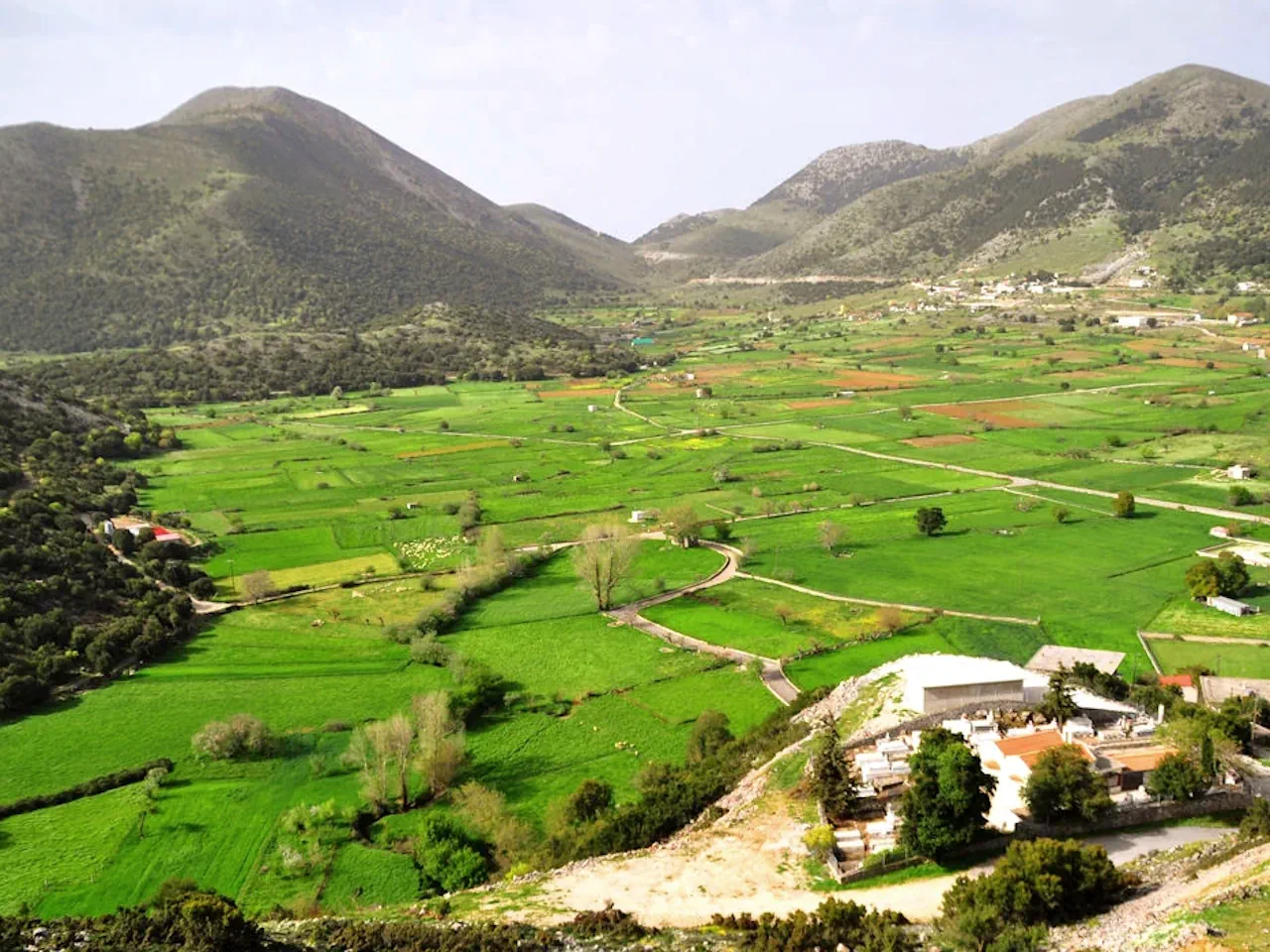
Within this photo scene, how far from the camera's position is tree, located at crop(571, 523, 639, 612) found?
2239 inches

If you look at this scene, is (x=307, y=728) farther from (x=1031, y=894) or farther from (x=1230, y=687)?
(x=1230, y=687)

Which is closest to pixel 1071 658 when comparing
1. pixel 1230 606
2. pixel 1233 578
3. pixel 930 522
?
pixel 1230 606

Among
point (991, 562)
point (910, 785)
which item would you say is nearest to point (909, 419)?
point (991, 562)

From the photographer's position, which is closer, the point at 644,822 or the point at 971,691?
the point at 644,822

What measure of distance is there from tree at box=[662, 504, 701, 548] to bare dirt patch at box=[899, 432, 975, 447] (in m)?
39.1

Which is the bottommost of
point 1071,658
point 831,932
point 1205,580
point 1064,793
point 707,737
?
point 707,737

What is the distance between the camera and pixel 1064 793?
28.8m

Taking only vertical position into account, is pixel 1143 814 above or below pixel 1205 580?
below

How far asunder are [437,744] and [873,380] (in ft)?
370

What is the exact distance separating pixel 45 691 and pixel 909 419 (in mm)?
92504

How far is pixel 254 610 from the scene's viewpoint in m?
57.1

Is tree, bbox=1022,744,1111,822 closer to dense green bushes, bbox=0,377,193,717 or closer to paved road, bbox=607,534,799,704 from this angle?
paved road, bbox=607,534,799,704

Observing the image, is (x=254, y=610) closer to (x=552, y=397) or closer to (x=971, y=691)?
(x=971, y=691)

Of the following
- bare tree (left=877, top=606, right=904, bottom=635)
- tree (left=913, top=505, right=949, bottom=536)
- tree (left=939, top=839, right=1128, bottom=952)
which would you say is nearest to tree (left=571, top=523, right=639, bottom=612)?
bare tree (left=877, top=606, right=904, bottom=635)
